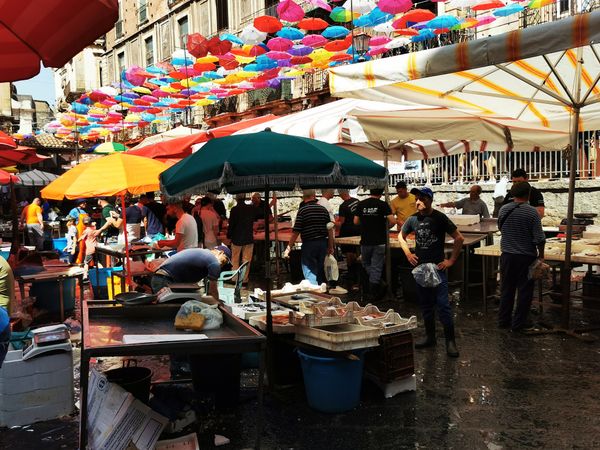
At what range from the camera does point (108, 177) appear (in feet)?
25.2

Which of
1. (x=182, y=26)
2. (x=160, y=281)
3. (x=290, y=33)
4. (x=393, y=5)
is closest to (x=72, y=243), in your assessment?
(x=290, y=33)

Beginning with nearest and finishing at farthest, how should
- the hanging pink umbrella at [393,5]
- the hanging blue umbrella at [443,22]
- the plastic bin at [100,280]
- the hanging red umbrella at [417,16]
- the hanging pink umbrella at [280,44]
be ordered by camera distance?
the plastic bin at [100,280] < the hanging pink umbrella at [393,5] < the hanging red umbrella at [417,16] < the hanging blue umbrella at [443,22] < the hanging pink umbrella at [280,44]

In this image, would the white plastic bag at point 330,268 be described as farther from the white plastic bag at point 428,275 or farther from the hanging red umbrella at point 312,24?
the hanging red umbrella at point 312,24

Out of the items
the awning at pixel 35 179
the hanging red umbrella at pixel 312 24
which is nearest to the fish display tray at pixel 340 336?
the hanging red umbrella at pixel 312 24

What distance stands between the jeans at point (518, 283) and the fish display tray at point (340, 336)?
312 centimetres

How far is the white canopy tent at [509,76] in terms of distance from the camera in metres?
4.81

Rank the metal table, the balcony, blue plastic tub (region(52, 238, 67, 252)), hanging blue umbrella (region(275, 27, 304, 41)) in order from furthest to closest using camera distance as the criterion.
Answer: the balcony → blue plastic tub (region(52, 238, 67, 252)) → hanging blue umbrella (region(275, 27, 304, 41)) → the metal table

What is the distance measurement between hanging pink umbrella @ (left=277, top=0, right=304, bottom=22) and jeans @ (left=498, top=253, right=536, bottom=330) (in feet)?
26.9

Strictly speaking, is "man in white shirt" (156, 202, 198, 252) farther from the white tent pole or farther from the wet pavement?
the white tent pole

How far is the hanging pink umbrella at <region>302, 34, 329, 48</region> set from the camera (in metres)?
13.5

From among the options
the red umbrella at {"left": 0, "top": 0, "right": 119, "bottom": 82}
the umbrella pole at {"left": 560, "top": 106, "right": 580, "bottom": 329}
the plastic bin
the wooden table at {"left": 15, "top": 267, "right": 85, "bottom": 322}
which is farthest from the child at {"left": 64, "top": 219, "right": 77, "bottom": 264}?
the red umbrella at {"left": 0, "top": 0, "right": 119, "bottom": 82}

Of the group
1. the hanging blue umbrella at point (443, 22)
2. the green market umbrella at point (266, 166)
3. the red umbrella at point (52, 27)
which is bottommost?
the green market umbrella at point (266, 166)

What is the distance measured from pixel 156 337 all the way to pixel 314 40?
1134 centimetres

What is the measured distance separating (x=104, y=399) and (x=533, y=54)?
4510 mm
